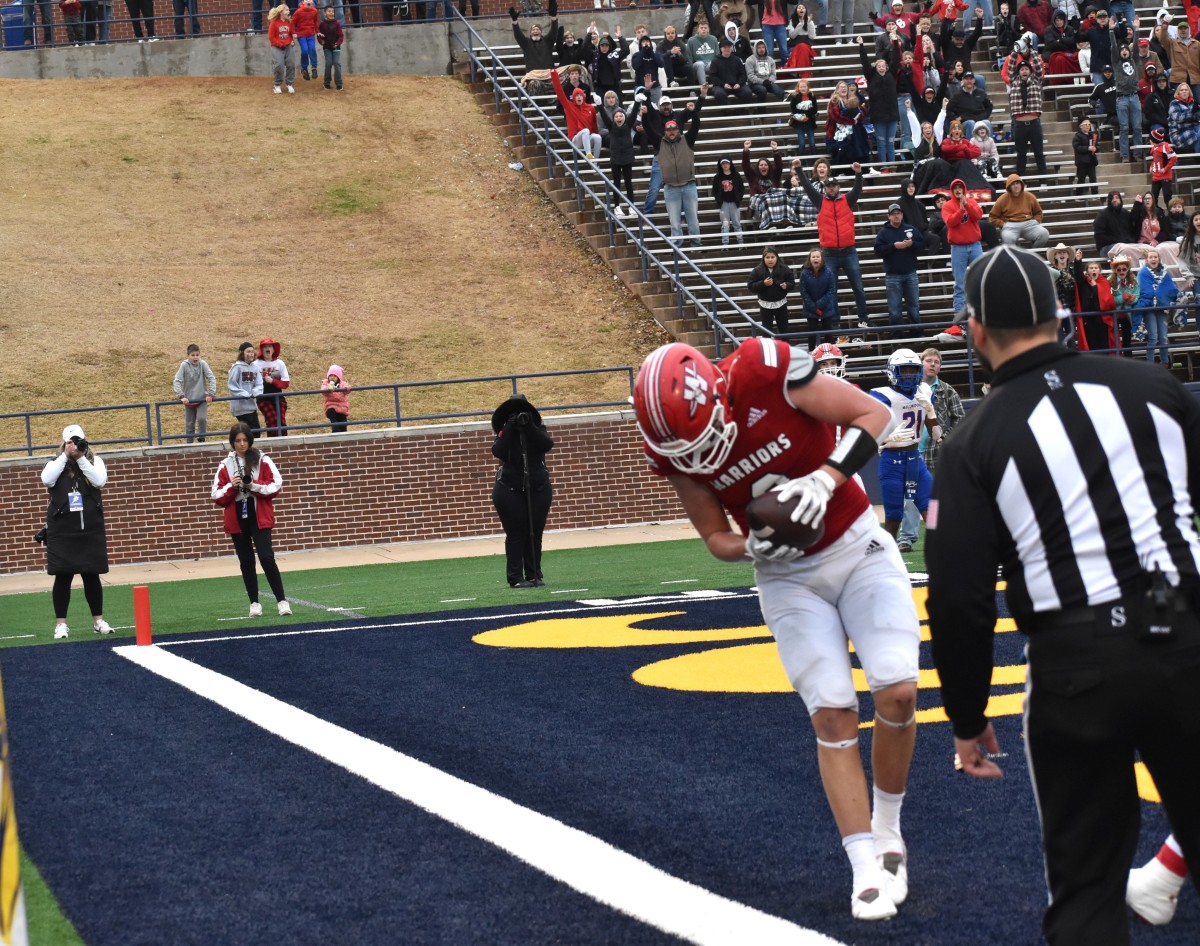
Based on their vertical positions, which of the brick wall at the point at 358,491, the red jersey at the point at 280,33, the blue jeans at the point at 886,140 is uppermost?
the red jersey at the point at 280,33

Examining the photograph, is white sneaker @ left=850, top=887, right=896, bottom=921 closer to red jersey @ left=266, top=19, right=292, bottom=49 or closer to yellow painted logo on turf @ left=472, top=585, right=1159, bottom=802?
yellow painted logo on turf @ left=472, top=585, right=1159, bottom=802

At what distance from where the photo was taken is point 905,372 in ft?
53.1

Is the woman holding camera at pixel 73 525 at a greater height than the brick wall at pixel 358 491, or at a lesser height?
greater

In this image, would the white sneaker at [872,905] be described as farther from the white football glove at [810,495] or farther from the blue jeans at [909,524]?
the blue jeans at [909,524]

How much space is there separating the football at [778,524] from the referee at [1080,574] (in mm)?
1173

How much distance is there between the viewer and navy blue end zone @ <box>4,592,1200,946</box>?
530 cm

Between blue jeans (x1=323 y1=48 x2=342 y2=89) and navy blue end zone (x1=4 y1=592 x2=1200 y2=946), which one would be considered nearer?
navy blue end zone (x1=4 y1=592 x2=1200 y2=946)

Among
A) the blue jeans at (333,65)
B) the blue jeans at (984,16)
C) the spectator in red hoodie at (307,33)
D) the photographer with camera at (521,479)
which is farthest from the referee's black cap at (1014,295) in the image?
the blue jeans at (333,65)

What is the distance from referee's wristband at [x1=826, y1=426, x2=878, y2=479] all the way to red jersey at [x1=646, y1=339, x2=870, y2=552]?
0.52 feet

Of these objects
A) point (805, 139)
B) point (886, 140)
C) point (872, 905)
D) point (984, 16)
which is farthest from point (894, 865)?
point (984, 16)

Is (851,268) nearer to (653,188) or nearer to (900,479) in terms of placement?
(653,188)

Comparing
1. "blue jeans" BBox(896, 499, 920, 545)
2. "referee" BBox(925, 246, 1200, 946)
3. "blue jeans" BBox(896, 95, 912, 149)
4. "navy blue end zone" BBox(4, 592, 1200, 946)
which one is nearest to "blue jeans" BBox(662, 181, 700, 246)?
"blue jeans" BBox(896, 95, 912, 149)

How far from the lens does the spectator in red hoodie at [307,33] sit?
120ft

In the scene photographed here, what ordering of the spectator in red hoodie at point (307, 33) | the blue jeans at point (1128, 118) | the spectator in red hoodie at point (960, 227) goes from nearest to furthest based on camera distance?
the spectator in red hoodie at point (960, 227) < the blue jeans at point (1128, 118) < the spectator in red hoodie at point (307, 33)
